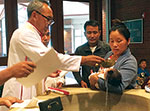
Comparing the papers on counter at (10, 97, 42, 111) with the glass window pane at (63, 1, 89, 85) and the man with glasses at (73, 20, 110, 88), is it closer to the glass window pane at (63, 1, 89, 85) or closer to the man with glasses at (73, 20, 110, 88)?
the man with glasses at (73, 20, 110, 88)

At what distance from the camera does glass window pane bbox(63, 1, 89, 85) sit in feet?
15.5

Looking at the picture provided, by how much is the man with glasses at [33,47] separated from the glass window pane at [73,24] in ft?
9.97

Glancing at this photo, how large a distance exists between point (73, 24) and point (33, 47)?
11.6 ft

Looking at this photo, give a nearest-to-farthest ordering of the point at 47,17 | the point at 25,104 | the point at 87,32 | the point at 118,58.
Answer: the point at 25,104
the point at 118,58
the point at 47,17
the point at 87,32

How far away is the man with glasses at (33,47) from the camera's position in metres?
1.43

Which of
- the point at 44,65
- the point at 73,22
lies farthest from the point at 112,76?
the point at 73,22

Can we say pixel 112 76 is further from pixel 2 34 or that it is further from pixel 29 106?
pixel 2 34

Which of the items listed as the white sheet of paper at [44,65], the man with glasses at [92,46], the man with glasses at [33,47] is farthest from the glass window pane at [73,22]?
the white sheet of paper at [44,65]

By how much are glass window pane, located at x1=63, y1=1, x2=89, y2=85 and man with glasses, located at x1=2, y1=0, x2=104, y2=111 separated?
120 inches

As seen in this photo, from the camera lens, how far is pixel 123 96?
1367mm

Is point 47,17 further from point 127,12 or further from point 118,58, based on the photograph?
point 127,12

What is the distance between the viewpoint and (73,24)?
192 inches

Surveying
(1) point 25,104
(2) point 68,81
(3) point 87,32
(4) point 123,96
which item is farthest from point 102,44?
(2) point 68,81

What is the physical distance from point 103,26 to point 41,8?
145 inches
